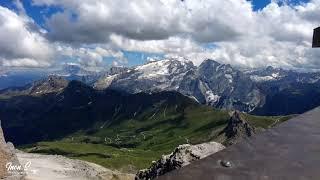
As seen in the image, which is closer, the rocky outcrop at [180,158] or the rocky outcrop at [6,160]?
the rocky outcrop at [180,158]

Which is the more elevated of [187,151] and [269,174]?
[269,174]

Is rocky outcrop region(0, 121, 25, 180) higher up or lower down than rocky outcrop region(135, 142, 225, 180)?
lower down

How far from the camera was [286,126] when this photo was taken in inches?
181

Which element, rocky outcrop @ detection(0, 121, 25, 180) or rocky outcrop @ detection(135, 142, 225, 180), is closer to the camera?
rocky outcrop @ detection(135, 142, 225, 180)

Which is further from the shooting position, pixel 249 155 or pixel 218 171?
pixel 249 155

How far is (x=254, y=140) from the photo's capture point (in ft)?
13.4

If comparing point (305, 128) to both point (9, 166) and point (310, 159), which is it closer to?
point (310, 159)

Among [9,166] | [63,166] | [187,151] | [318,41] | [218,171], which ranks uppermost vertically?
[318,41]

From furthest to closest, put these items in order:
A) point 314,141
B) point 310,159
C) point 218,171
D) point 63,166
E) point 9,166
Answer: point 63,166 < point 9,166 < point 314,141 < point 310,159 < point 218,171

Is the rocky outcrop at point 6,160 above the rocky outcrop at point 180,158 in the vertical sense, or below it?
below

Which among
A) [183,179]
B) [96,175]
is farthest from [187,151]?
[96,175]

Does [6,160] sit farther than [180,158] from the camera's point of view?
Yes

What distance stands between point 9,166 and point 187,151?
19.7m

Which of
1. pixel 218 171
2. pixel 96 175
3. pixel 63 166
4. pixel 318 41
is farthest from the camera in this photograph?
pixel 63 166
